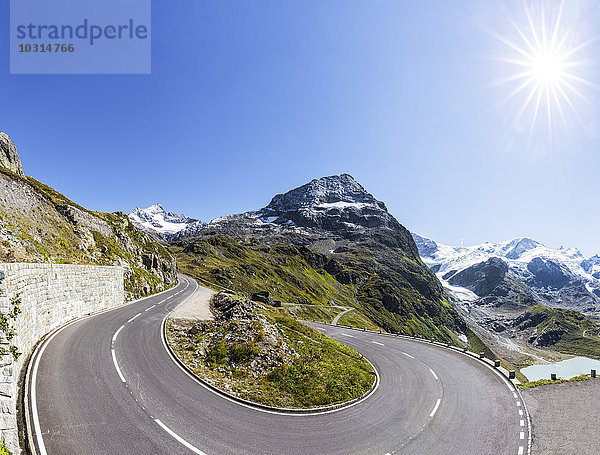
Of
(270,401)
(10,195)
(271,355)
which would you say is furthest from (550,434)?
(10,195)

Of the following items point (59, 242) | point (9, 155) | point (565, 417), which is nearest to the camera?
point (565, 417)

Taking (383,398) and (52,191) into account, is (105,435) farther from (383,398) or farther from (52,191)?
(52,191)

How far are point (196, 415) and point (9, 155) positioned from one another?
6749 cm

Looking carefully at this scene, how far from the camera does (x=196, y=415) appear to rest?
52.7 feet

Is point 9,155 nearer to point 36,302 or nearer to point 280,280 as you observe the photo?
point 36,302

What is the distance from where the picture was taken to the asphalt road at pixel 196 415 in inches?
538

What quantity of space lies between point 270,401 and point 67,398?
12.0 meters

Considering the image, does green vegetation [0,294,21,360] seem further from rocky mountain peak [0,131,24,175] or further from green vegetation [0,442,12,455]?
rocky mountain peak [0,131,24,175]

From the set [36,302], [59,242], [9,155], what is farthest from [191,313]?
[9,155]

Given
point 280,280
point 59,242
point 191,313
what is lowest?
point 280,280

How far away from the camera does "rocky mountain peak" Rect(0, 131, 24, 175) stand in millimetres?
51159

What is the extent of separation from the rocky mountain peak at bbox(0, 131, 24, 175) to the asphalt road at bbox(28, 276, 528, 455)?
46.6 metres

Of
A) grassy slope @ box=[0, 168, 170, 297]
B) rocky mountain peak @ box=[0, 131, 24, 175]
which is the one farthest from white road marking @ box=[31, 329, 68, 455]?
rocky mountain peak @ box=[0, 131, 24, 175]

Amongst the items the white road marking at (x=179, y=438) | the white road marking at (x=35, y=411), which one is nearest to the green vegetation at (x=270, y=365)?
the white road marking at (x=179, y=438)
